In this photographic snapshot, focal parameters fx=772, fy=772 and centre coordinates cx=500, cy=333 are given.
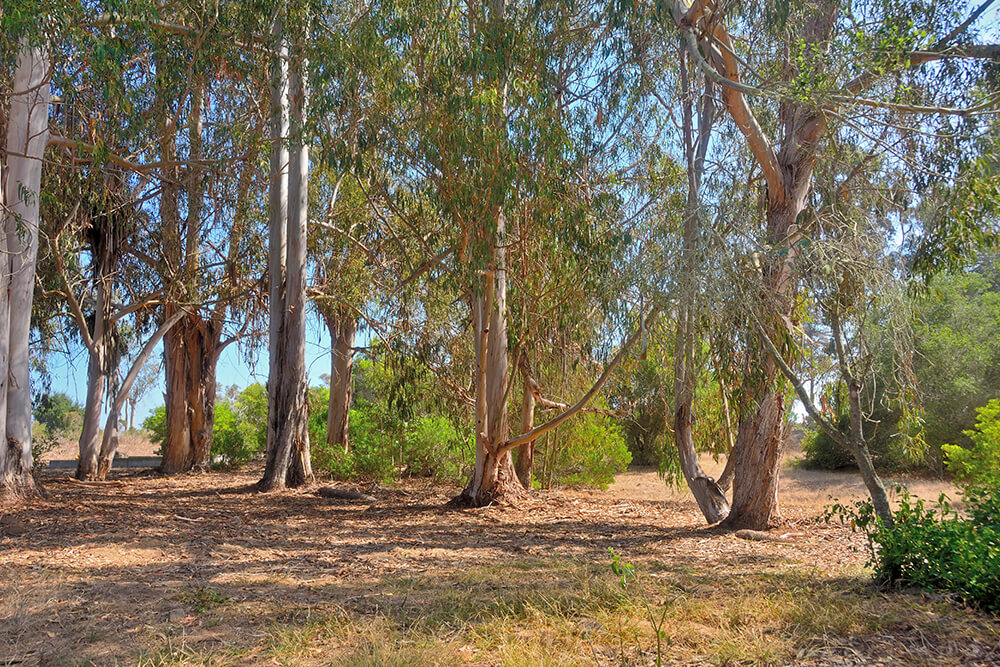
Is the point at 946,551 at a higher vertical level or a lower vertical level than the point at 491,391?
lower

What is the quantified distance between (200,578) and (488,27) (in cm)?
608

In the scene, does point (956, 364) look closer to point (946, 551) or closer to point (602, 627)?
point (946, 551)

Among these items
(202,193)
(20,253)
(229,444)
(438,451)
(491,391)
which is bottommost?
(438,451)

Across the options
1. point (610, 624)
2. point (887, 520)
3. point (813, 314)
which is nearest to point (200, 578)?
point (610, 624)

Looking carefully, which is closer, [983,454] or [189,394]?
[983,454]

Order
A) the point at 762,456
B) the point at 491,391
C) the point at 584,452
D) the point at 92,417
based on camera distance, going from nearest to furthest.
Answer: the point at 762,456 → the point at 491,391 → the point at 92,417 → the point at 584,452

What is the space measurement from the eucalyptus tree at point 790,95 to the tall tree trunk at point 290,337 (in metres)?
6.22

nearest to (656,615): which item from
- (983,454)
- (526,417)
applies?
(526,417)

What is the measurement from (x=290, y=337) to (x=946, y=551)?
Answer: 899 centimetres

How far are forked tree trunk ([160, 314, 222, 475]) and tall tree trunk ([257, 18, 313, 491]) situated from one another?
3.39 metres

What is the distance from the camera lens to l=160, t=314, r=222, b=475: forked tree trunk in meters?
14.2

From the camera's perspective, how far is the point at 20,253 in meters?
A: 8.75

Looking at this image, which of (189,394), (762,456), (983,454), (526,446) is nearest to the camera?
(762,456)

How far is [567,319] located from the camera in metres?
9.75
